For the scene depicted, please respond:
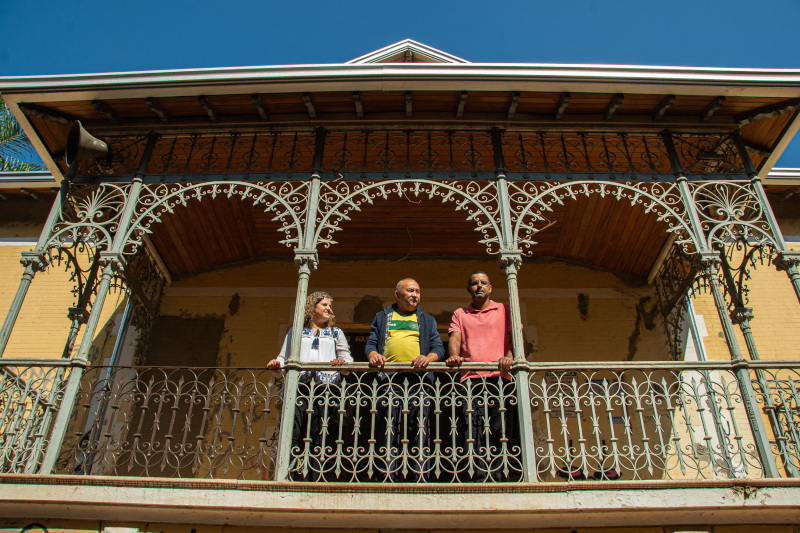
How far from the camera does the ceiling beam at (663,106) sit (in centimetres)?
683

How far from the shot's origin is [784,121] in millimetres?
7090

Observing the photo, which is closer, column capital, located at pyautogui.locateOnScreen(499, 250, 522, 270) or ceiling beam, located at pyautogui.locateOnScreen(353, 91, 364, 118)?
column capital, located at pyautogui.locateOnScreen(499, 250, 522, 270)

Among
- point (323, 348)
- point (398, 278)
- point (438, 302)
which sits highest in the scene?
point (398, 278)

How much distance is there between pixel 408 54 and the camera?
31.0ft

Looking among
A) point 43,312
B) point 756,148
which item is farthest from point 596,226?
point 43,312

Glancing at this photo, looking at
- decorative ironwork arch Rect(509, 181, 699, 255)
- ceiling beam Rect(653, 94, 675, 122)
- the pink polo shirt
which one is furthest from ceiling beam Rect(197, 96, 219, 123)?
ceiling beam Rect(653, 94, 675, 122)

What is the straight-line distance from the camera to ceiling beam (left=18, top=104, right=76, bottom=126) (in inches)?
275

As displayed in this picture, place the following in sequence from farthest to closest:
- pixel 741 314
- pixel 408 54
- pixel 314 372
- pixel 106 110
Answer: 1. pixel 408 54
2. pixel 106 110
3. pixel 741 314
4. pixel 314 372

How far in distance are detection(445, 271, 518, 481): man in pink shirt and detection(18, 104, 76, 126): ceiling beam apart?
5.00m

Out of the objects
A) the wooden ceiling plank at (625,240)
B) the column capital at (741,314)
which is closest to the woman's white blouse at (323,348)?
the column capital at (741,314)

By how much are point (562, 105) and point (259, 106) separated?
3.36 metres

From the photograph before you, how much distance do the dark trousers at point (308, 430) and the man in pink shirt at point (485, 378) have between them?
127 centimetres

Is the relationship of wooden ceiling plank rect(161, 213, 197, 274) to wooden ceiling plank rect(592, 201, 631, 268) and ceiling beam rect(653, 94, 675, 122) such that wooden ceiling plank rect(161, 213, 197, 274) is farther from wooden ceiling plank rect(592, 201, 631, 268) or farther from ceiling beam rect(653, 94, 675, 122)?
ceiling beam rect(653, 94, 675, 122)

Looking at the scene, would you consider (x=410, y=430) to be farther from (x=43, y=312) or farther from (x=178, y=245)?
(x=43, y=312)
